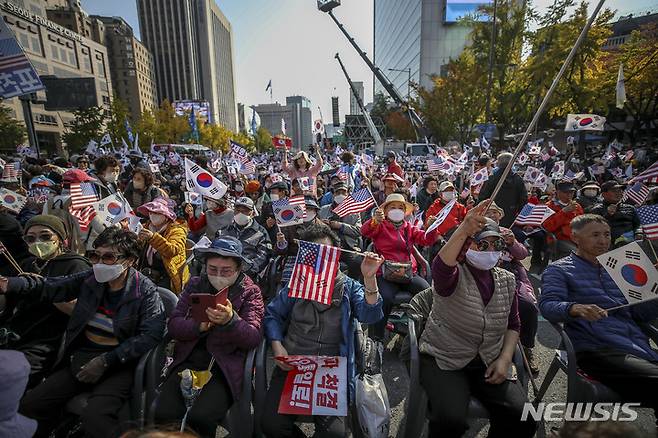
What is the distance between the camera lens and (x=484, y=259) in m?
2.48

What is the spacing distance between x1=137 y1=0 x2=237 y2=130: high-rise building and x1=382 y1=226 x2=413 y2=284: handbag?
115339 mm

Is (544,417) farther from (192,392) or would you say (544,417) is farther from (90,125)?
(90,125)

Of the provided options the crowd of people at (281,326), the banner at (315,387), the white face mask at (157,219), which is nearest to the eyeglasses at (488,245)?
the crowd of people at (281,326)

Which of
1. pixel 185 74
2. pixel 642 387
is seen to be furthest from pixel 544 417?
pixel 185 74

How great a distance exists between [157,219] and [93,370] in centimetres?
191

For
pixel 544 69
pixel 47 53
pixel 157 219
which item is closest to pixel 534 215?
pixel 157 219

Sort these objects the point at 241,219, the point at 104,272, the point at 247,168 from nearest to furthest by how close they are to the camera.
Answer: the point at 104,272
the point at 241,219
the point at 247,168

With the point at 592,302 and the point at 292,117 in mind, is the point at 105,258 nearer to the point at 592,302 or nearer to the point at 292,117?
the point at 592,302

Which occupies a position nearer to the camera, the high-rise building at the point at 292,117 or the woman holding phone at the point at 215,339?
the woman holding phone at the point at 215,339

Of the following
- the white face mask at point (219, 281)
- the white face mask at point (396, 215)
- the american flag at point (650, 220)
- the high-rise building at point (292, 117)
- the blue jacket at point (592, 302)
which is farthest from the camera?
the high-rise building at point (292, 117)

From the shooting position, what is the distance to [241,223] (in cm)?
455

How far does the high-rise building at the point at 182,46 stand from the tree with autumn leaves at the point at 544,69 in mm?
97024

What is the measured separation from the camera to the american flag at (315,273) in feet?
8.39

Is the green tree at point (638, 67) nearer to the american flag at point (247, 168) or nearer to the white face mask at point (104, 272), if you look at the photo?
the american flag at point (247, 168)
